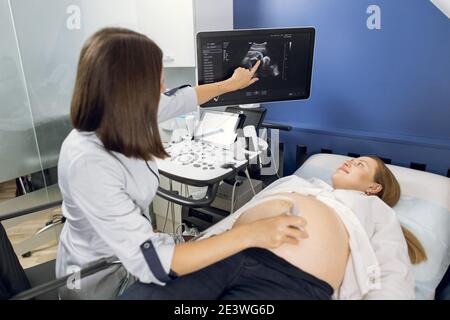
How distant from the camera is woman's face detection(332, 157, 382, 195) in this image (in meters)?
1.43

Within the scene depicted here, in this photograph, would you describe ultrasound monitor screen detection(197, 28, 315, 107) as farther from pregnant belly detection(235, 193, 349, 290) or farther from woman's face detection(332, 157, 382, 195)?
pregnant belly detection(235, 193, 349, 290)

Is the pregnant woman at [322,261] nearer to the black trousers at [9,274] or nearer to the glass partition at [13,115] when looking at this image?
the black trousers at [9,274]

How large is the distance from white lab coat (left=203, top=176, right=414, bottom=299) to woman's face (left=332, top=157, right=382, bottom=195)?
0.08 metres

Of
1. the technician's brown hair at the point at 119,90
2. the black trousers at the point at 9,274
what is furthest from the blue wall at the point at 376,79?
the black trousers at the point at 9,274

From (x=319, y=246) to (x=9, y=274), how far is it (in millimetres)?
972

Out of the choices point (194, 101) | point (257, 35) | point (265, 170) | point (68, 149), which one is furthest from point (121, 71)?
point (265, 170)

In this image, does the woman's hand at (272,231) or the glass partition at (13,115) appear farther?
the glass partition at (13,115)

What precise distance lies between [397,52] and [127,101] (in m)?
1.49

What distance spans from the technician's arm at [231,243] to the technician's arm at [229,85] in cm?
71

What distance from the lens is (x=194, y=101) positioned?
1400mm

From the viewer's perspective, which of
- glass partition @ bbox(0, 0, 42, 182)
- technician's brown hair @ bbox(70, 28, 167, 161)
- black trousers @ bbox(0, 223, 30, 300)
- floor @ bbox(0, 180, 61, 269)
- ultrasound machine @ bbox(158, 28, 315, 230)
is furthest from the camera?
floor @ bbox(0, 180, 61, 269)

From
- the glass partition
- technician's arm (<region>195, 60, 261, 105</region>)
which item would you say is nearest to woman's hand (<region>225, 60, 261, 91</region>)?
technician's arm (<region>195, 60, 261, 105</region>)

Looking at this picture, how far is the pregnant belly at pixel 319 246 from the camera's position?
1063 mm

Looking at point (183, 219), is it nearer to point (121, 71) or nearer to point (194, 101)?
point (194, 101)
